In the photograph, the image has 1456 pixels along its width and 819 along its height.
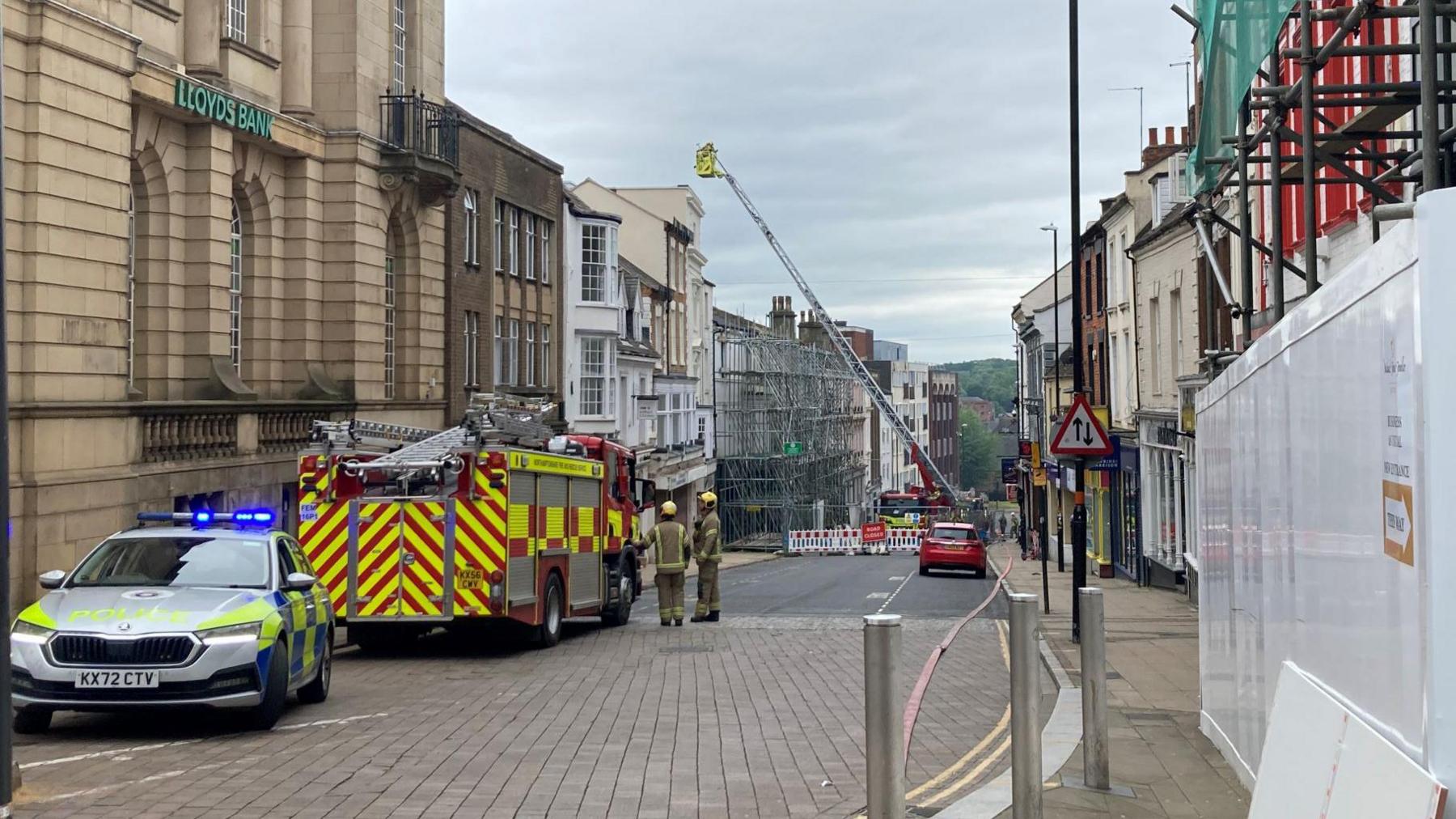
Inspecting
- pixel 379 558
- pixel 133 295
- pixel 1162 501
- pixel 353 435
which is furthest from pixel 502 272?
pixel 379 558

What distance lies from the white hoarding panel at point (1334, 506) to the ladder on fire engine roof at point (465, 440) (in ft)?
33.2

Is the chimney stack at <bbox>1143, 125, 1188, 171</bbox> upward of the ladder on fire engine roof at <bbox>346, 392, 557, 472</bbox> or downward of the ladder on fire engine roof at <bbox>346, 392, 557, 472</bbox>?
upward

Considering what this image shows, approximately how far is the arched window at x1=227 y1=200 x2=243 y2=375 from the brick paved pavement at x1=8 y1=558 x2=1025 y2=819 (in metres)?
12.4

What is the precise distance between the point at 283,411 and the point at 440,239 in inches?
352

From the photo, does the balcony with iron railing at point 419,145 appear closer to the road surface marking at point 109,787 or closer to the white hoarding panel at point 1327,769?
the road surface marking at point 109,787

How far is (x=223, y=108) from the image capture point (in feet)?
81.4

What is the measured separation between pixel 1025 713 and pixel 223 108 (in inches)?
813

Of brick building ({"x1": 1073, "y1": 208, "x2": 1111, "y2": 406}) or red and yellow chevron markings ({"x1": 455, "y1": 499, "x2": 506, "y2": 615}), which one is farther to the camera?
brick building ({"x1": 1073, "y1": 208, "x2": 1111, "y2": 406})

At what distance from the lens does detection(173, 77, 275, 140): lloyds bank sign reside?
23578mm

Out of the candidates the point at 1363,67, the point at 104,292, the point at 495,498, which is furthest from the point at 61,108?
the point at 1363,67

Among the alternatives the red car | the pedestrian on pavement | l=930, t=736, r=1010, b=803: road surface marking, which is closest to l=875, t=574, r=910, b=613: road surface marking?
the red car

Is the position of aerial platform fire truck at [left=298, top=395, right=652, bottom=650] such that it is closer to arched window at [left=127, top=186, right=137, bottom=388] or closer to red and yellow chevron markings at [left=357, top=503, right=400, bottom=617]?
red and yellow chevron markings at [left=357, top=503, right=400, bottom=617]

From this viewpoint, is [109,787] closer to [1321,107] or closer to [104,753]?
[104,753]

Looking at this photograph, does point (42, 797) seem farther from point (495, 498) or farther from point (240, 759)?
point (495, 498)
